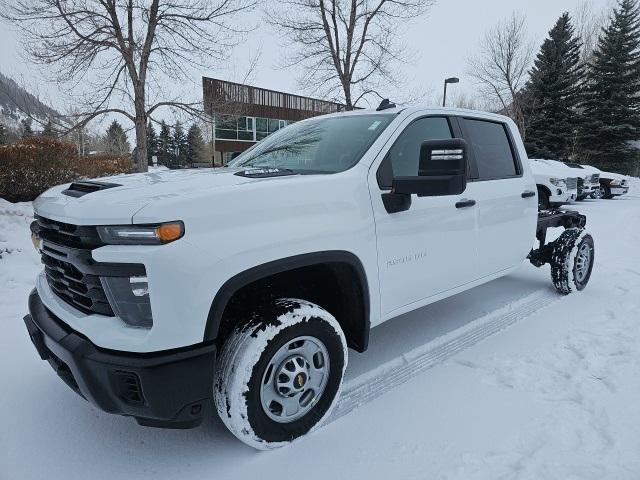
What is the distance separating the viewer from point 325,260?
2201mm

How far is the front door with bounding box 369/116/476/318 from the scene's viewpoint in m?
2.54

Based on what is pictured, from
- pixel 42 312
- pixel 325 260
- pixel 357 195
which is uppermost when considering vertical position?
pixel 357 195

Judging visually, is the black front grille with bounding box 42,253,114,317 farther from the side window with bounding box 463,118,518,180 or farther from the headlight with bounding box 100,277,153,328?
the side window with bounding box 463,118,518,180

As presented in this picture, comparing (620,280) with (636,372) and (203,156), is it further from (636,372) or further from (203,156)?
(203,156)

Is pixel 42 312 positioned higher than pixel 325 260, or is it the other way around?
pixel 325 260

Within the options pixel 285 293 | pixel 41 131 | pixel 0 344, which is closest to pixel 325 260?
pixel 285 293

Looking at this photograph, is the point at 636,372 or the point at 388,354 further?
the point at 388,354

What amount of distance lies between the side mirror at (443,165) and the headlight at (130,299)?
57.8 inches

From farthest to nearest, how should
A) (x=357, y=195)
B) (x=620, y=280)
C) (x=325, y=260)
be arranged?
1. (x=620, y=280)
2. (x=357, y=195)
3. (x=325, y=260)

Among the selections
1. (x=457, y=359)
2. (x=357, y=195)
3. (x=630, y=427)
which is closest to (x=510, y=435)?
(x=630, y=427)

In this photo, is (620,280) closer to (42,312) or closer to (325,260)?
(325,260)

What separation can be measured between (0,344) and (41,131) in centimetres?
846

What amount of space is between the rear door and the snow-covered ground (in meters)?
0.66

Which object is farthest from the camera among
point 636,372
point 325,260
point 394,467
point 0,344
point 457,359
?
point 0,344
